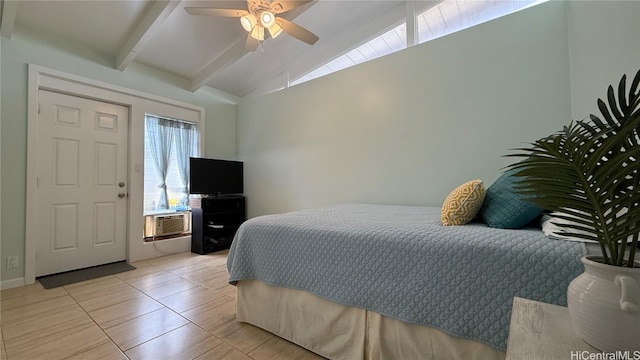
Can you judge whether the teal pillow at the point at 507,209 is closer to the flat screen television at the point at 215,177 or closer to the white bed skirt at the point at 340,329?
the white bed skirt at the point at 340,329

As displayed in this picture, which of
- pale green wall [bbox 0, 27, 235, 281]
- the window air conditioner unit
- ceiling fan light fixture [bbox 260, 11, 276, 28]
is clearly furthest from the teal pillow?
pale green wall [bbox 0, 27, 235, 281]

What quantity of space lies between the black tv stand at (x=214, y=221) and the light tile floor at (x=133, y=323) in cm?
95

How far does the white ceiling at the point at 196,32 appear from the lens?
7.98 feet

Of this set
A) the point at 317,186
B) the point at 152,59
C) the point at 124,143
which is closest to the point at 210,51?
the point at 152,59

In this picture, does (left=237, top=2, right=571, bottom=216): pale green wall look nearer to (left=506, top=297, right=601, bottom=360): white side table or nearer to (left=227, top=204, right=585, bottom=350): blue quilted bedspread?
(left=227, top=204, right=585, bottom=350): blue quilted bedspread

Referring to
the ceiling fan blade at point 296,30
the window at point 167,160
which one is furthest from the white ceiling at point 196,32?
the window at point 167,160

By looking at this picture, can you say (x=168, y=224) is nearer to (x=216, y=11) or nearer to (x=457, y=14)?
(x=216, y=11)

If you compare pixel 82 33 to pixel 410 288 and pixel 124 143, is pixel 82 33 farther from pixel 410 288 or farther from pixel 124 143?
pixel 410 288

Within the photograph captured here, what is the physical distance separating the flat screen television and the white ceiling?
1.18 meters

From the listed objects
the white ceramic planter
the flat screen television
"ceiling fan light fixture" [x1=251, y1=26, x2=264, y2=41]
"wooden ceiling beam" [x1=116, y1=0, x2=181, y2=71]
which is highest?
"wooden ceiling beam" [x1=116, y1=0, x2=181, y2=71]

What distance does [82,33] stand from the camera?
2723mm

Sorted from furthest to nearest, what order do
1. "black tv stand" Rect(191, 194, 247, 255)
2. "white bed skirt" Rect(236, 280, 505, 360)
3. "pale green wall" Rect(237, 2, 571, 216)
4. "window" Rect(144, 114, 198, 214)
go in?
"black tv stand" Rect(191, 194, 247, 255) → "window" Rect(144, 114, 198, 214) → "pale green wall" Rect(237, 2, 571, 216) → "white bed skirt" Rect(236, 280, 505, 360)

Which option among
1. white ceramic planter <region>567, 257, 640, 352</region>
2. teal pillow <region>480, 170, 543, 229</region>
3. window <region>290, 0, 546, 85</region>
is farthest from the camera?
window <region>290, 0, 546, 85</region>

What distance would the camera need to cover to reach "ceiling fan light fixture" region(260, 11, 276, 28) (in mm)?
2004
